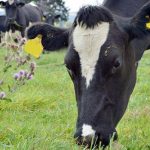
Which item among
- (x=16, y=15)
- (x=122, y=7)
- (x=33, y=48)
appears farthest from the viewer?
(x=16, y=15)

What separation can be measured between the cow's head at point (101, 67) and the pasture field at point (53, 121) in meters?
0.25

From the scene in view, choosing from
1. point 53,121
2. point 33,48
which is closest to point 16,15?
point 53,121

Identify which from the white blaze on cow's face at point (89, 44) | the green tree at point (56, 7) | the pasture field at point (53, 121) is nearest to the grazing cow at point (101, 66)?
the white blaze on cow's face at point (89, 44)

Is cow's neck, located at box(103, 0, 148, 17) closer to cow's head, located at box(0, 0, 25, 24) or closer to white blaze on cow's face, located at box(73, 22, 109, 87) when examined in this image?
white blaze on cow's face, located at box(73, 22, 109, 87)

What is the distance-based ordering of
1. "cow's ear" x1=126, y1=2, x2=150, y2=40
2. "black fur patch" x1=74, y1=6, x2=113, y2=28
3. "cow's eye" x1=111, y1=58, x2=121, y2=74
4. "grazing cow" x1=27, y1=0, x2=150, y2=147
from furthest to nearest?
1. "cow's ear" x1=126, y1=2, x2=150, y2=40
2. "black fur patch" x1=74, y1=6, x2=113, y2=28
3. "cow's eye" x1=111, y1=58, x2=121, y2=74
4. "grazing cow" x1=27, y1=0, x2=150, y2=147

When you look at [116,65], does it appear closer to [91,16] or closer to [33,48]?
[91,16]

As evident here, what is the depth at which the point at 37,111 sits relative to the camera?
5500 millimetres

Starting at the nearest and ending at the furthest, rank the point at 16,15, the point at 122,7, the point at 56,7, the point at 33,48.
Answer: the point at 33,48 < the point at 122,7 < the point at 16,15 < the point at 56,7

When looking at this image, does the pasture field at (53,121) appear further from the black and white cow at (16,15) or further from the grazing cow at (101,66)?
the black and white cow at (16,15)

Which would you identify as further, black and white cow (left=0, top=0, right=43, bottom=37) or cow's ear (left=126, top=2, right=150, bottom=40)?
black and white cow (left=0, top=0, right=43, bottom=37)

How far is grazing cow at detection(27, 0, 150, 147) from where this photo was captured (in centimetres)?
324

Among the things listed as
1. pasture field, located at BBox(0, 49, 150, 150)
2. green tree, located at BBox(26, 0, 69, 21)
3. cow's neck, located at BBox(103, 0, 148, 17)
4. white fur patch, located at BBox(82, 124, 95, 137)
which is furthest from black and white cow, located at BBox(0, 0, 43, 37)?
green tree, located at BBox(26, 0, 69, 21)

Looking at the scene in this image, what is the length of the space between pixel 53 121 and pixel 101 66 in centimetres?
Answer: 174

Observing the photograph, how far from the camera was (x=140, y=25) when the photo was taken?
3.86 m
